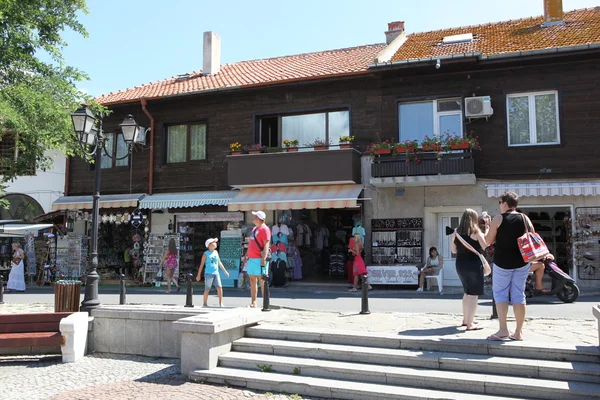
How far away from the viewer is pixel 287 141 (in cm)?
1694

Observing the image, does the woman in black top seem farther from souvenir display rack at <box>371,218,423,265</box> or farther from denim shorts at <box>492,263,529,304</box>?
souvenir display rack at <box>371,218,423,265</box>

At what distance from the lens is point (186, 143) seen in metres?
19.6

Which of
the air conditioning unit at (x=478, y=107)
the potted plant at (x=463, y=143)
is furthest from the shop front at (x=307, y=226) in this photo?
the air conditioning unit at (x=478, y=107)

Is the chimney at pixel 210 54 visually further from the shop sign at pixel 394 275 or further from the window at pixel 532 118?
the window at pixel 532 118

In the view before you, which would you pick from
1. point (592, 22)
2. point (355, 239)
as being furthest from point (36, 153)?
point (592, 22)

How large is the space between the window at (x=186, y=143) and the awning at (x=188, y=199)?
1.53m

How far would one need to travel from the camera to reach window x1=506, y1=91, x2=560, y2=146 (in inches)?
590

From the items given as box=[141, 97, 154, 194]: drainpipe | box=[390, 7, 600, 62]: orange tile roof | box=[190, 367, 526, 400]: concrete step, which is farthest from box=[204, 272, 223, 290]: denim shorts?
box=[141, 97, 154, 194]: drainpipe

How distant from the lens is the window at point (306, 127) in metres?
17.3

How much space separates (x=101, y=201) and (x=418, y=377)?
1636 centimetres

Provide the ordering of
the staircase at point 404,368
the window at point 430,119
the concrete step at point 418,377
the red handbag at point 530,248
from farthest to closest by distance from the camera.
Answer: the window at point 430,119 → the red handbag at point 530,248 → the staircase at point 404,368 → the concrete step at point 418,377

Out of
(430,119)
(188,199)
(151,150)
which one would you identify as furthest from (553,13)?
(151,150)

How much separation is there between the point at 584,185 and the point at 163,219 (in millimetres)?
13895

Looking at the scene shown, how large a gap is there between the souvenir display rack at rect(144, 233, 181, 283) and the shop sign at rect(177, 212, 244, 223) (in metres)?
1.06
